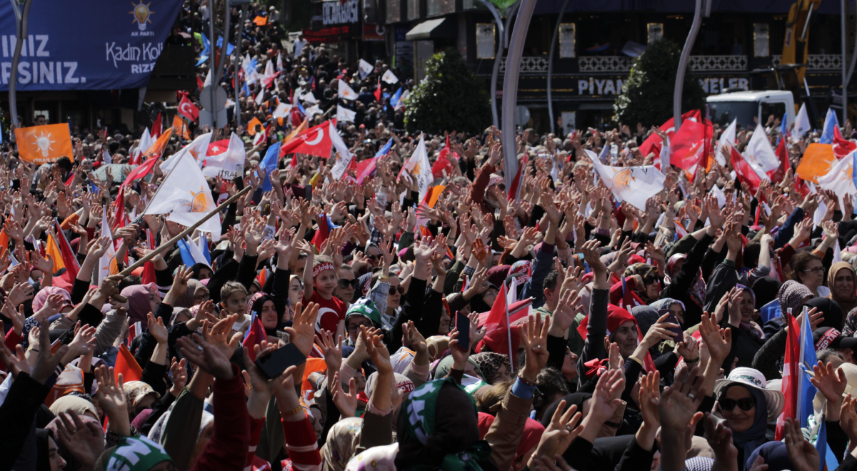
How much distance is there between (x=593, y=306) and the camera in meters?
5.73

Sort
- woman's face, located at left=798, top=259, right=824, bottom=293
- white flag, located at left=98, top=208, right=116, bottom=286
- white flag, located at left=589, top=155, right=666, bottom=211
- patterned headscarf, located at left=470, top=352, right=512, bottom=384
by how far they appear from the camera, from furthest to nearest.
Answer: white flag, located at left=589, top=155, right=666, bottom=211
white flag, located at left=98, top=208, right=116, bottom=286
woman's face, located at left=798, top=259, right=824, bottom=293
patterned headscarf, located at left=470, top=352, right=512, bottom=384

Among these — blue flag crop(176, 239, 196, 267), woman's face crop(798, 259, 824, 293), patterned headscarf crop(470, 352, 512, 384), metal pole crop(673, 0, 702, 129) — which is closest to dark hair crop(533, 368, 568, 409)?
patterned headscarf crop(470, 352, 512, 384)

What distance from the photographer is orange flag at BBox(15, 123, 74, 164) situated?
47.1ft

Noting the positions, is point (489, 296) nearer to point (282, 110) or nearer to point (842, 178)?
point (842, 178)

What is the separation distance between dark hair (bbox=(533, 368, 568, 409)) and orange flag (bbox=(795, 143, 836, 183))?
8838 mm

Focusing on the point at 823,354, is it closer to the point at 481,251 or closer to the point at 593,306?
the point at 593,306

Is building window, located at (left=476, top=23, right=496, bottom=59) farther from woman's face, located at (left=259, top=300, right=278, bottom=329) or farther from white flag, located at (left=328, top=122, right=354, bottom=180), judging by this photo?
woman's face, located at (left=259, top=300, right=278, bottom=329)

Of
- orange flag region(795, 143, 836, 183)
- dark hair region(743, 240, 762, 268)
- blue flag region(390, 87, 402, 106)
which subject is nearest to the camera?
dark hair region(743, 240, 762, 268)

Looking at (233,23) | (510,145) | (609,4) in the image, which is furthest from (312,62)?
(510,145)

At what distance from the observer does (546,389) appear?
185 inches

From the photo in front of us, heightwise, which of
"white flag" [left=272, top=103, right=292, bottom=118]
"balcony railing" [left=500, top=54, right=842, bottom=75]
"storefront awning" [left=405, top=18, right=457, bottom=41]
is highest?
"storefront awning" [left=405, top=18, right=457, bottom=41]

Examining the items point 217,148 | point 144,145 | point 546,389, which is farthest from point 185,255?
point 144,145

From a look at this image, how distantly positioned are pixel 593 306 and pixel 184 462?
265cm

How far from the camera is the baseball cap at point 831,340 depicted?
223 inches
